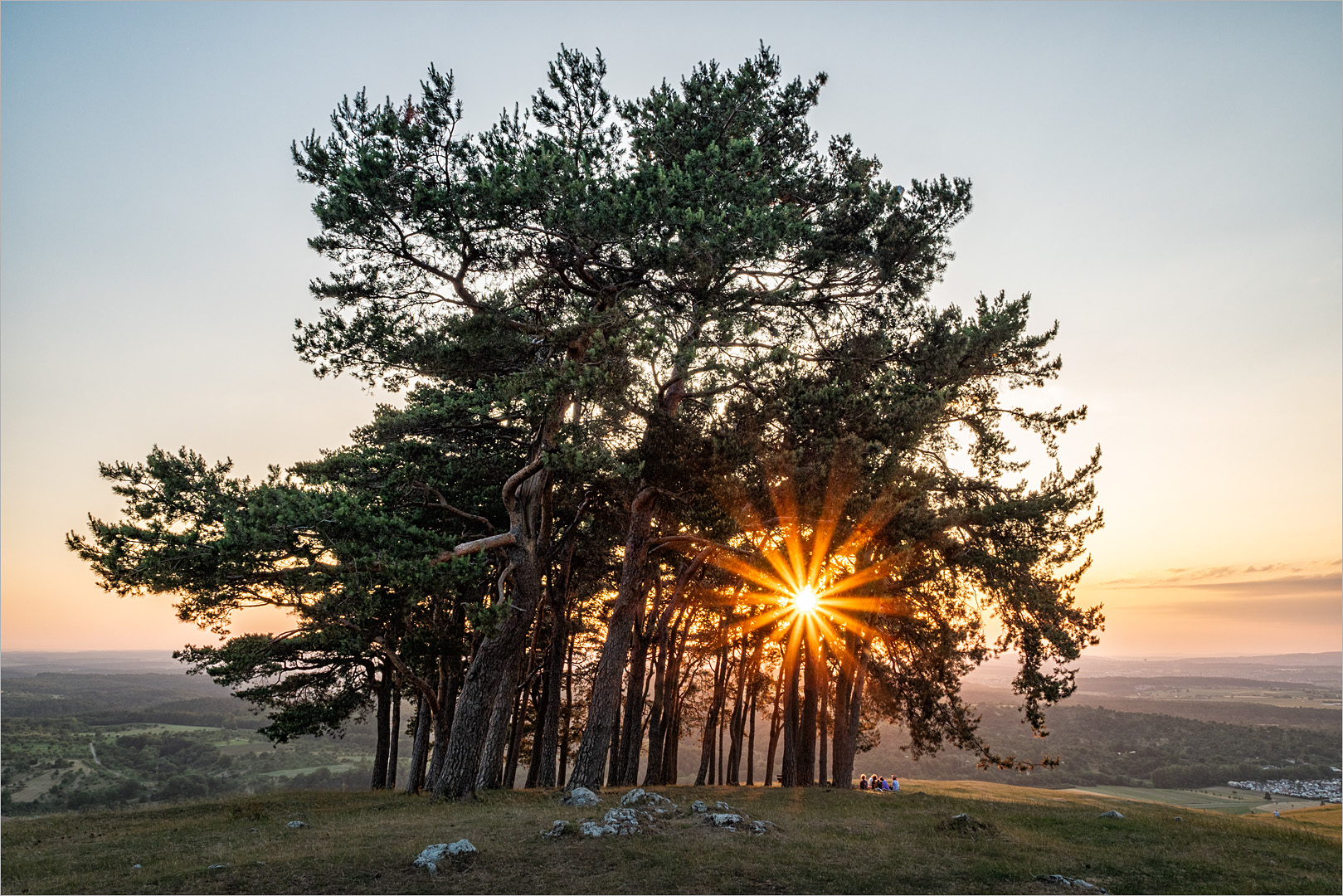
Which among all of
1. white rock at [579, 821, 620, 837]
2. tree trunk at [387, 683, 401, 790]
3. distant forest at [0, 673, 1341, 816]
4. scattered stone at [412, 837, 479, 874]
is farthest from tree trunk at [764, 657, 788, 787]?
distant forest at [0, 673, 1341, 816]

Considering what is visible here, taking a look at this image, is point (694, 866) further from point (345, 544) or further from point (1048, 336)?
point (1048, 336)

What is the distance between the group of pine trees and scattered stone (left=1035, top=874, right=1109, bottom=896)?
264 inches

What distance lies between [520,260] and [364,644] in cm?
1319

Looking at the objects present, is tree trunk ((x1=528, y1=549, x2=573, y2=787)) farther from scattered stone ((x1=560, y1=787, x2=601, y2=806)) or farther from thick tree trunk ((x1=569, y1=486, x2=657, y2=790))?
scattered stone ((x1=560, y1=787, x2=601, y2=806))

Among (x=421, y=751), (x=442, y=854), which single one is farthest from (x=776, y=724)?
(x=442, y=854)

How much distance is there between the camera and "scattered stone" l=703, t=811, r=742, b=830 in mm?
12328

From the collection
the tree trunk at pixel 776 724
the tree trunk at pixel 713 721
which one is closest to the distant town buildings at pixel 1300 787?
the tree trunk at pixel 776 724

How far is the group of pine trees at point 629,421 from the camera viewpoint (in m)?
13.4

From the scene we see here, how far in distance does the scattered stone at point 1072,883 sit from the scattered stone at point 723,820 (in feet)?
16.4

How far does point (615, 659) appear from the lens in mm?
17766

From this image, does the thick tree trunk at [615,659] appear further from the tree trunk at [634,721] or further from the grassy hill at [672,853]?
the tree trunk at [634,721]

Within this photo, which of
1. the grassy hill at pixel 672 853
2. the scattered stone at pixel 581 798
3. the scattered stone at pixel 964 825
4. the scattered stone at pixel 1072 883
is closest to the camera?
the grassy hill at pixel 672 853

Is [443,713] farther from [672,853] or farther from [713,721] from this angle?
[672,853]

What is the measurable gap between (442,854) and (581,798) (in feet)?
18.5
